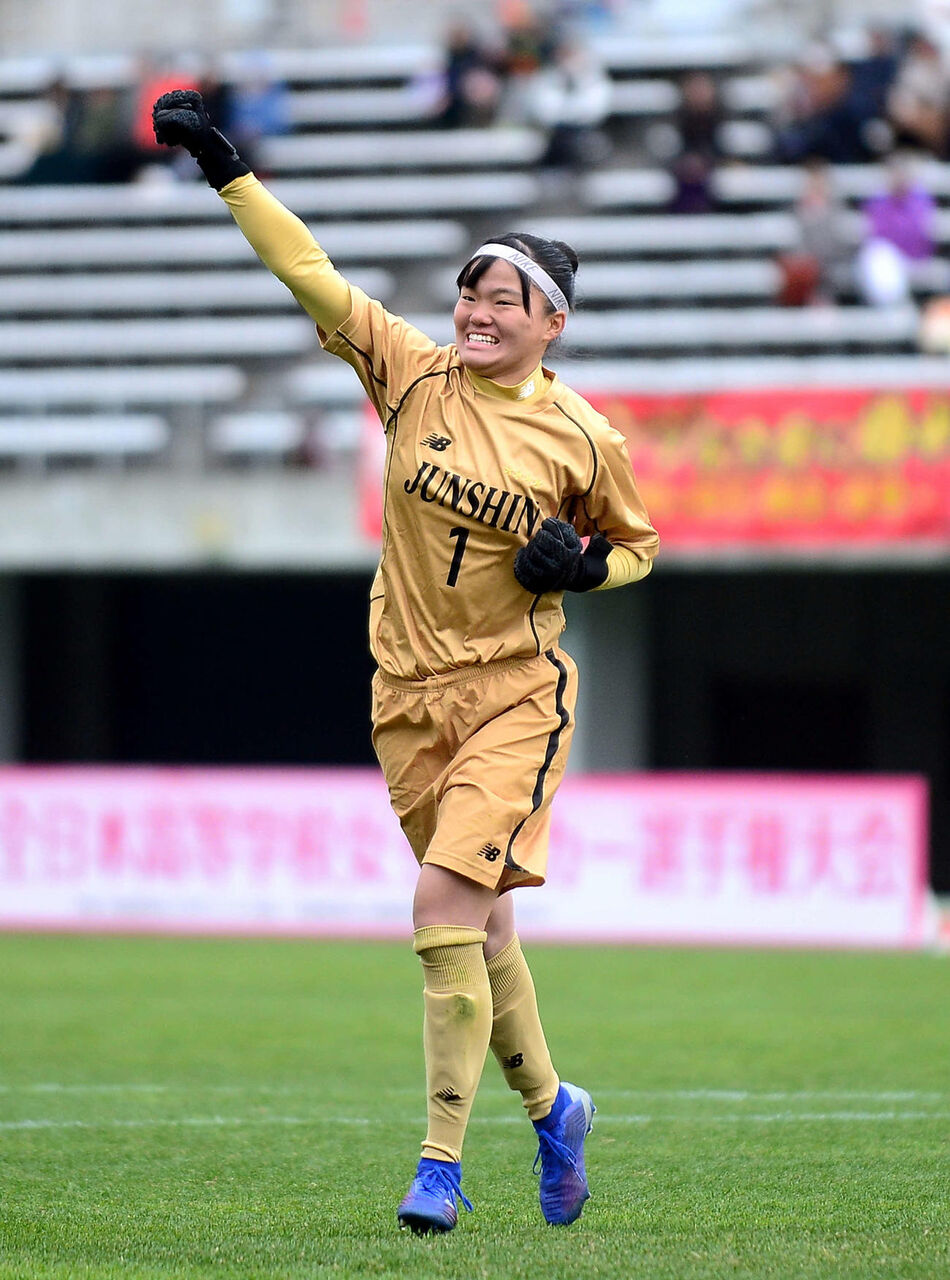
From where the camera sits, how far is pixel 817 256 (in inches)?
666

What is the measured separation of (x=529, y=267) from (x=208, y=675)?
18.7 m

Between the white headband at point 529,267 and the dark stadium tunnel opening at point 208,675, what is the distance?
1773cm

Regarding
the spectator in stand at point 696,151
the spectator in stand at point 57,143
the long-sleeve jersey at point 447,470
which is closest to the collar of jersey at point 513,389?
the long-sleeve jersey at point 447,470

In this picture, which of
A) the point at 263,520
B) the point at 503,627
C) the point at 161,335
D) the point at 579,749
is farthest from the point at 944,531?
the point at 503,627

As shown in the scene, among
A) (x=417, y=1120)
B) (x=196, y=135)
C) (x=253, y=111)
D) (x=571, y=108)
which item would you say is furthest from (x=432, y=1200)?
(x=253, y=111)

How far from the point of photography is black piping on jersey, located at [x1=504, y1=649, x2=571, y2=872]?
459cm

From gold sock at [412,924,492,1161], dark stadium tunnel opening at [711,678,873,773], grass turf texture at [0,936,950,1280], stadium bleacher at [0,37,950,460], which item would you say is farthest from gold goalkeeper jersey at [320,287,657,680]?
dark stadium tunnel opening at [711,678,873,773]

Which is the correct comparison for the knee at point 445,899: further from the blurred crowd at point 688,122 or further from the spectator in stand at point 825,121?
the spectator in stand at point 825,121

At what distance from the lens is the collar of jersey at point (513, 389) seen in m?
4.76

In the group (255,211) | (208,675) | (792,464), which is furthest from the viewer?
(208,675)

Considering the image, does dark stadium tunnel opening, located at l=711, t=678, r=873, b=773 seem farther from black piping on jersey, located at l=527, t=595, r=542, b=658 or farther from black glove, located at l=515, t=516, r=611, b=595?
black glove, located at l=515, t=516, r=611, b=595

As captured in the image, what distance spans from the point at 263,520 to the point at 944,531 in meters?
5.62

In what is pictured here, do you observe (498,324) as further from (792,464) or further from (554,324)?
(792,464)

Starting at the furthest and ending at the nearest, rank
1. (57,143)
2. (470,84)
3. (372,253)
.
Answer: (57,143) → (470,84) → (372,253)
